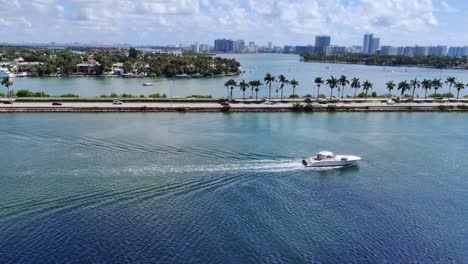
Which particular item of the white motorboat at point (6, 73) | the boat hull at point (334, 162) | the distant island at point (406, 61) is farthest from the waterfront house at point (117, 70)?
the distant island at point (406, 61)

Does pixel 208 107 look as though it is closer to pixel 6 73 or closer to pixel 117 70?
pixel 117 70

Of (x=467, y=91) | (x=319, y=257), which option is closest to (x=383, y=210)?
(x=319, y=257)

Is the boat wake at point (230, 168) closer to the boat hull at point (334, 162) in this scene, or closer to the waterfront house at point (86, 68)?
the boat hull at point (334, 162)

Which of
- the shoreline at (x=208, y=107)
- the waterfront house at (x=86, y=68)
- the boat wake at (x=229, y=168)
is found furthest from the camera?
the waterfront house at (x=86, y=68)

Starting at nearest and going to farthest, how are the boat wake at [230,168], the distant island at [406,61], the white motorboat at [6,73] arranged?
the boat wake at [230,168] < the white motorboat at [6,73] < the distant island at [406,61]

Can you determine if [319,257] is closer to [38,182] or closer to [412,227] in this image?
[412,227]

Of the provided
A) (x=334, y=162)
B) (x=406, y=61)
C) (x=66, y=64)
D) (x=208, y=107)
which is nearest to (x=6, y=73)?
(x=66, y=64)

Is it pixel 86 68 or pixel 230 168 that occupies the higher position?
pixel 86 68
